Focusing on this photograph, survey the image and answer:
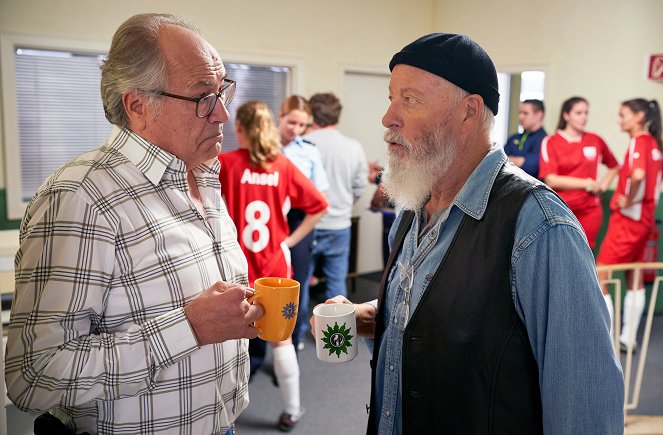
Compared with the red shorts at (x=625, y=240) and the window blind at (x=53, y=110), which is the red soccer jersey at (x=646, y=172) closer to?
the red shorts at (x=625, y=240)

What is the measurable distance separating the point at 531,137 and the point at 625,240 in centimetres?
138

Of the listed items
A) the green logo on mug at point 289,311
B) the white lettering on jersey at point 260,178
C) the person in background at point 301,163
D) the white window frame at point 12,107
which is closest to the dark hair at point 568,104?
the person in background at point 301,163

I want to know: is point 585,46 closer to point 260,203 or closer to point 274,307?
point 260,203

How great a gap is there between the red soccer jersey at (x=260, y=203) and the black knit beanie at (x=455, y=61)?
191 cm

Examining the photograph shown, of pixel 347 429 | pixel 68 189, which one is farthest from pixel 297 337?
pixel 68 189

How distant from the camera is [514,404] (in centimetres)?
118

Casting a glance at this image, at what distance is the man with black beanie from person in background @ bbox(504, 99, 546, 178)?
4.35 metres

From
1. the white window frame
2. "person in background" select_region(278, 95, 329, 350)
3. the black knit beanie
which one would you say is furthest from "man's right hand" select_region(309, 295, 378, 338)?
the white window frame

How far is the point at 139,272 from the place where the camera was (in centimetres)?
119

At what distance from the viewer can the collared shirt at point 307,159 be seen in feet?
12.7

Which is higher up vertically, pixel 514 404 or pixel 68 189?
pixel 68 189

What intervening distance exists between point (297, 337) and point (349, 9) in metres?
3.39

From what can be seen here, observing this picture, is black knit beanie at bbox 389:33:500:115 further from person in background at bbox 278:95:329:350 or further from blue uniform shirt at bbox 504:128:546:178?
blue uniform shirt at bbox 504:128:546:178

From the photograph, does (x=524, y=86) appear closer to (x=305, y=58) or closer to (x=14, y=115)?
(x=305, y=58)
